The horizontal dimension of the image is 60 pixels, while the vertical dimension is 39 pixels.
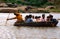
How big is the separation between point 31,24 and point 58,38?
331 cm

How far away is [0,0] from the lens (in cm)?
2591

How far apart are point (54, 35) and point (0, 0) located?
49.0 ft

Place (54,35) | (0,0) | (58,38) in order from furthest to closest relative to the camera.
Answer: (0,0), (54,35), (58,38)

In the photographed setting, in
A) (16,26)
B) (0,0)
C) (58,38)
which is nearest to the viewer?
(58,38)

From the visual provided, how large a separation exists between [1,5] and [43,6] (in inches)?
146

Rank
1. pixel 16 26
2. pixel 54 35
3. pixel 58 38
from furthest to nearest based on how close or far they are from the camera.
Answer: pixel 16 26
pixel 54 35
pixel 58 38

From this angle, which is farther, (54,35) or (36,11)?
(36,11)

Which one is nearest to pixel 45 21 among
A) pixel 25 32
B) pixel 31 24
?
pixel 31 24

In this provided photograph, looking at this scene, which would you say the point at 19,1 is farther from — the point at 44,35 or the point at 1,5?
the point at 44,35

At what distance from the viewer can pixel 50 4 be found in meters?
24.6

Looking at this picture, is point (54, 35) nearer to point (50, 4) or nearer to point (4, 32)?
point (4, 32)

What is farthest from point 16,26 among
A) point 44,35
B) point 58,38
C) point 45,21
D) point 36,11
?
point 36,11

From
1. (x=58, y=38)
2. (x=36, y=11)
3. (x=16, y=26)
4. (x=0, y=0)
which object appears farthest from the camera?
(x=0, y=0)

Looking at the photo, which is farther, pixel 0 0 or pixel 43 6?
pixel 0 0
